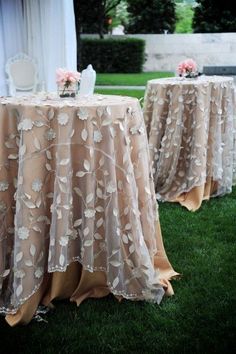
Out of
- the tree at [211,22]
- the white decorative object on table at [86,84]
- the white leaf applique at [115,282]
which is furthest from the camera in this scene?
→ the tree at [211,22]

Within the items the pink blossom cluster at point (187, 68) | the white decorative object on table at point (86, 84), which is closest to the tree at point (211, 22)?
the pink blossom cluster at point (187, 68)

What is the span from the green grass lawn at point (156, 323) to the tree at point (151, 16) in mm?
19224

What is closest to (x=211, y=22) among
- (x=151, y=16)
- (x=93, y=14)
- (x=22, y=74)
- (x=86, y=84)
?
(x=151, y=16)

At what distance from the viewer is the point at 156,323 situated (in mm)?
2354

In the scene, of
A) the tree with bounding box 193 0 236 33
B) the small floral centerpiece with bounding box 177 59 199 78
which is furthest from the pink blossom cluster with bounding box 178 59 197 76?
the tree with bounding box 193 0 236 33

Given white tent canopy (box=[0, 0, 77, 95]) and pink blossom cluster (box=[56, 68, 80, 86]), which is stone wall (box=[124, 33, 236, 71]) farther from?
pink blossom cluster (box=[56, 68, 80, 86])

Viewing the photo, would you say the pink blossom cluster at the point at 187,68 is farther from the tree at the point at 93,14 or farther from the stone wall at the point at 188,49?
the stone wall at the point at 188,49

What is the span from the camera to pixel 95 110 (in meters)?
2.27

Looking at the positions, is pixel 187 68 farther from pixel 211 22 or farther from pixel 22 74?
pixel 211 22

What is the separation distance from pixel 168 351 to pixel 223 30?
19.7 m

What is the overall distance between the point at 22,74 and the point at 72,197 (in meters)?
6.26

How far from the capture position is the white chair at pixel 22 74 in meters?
8.14

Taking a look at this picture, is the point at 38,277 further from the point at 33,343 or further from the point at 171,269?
the point at 171,269

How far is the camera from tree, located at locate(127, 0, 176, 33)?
68.4ft
